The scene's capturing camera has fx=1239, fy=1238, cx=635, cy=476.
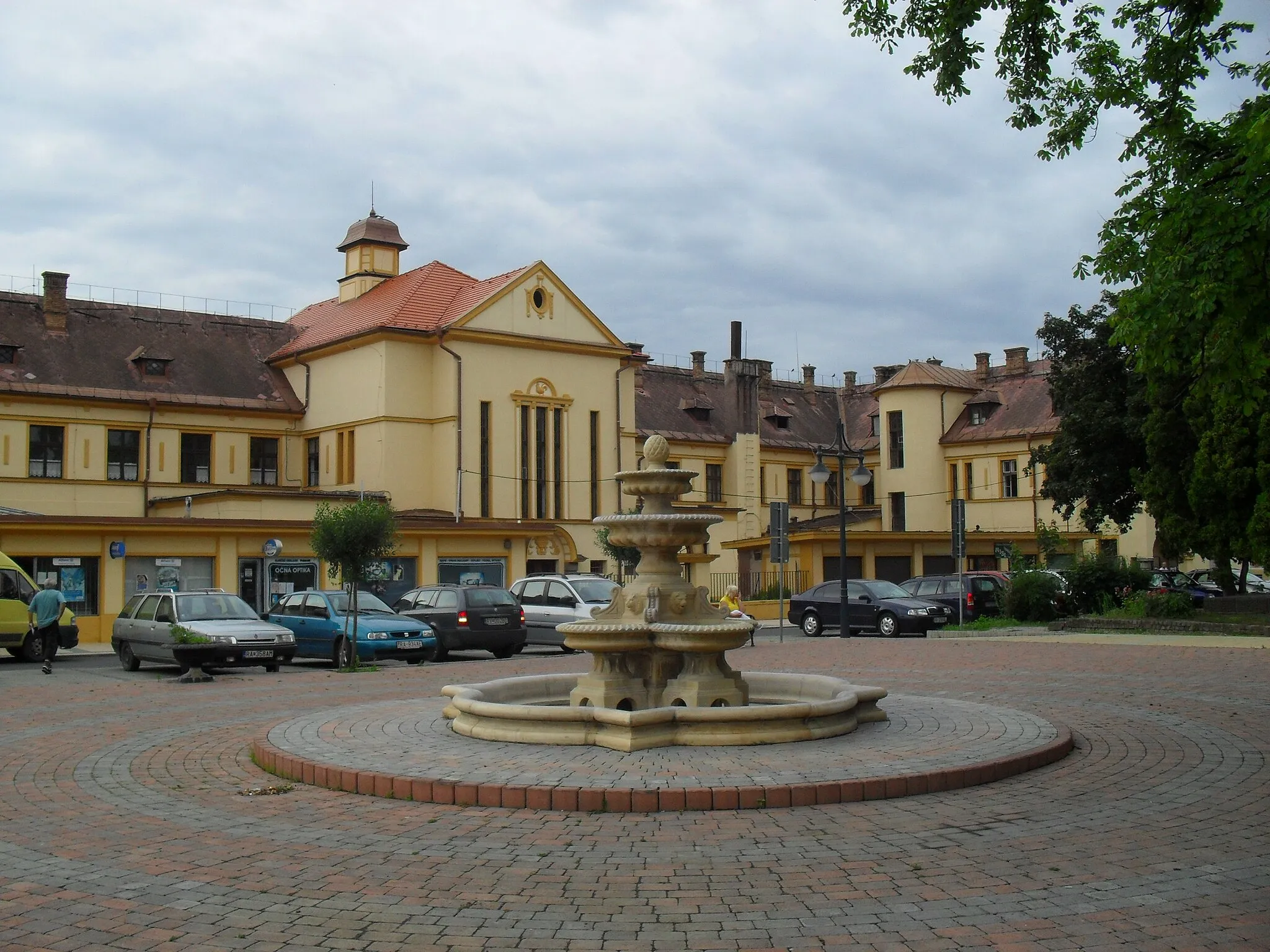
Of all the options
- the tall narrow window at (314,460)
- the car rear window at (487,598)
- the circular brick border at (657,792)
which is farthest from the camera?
the tall narrow window at (314,460)

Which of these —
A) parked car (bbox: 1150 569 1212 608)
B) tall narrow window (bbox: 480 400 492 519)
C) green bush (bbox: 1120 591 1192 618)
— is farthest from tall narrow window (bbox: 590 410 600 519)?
green bush (bbox: 1120 591 1192 618)

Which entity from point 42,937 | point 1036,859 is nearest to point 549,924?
point 42,937

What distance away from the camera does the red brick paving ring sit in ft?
29.3

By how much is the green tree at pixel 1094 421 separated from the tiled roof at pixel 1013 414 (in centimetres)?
1458

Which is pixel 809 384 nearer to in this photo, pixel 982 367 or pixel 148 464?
pixel 982 367

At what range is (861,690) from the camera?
12.3 meters

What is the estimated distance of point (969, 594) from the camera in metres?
34.8

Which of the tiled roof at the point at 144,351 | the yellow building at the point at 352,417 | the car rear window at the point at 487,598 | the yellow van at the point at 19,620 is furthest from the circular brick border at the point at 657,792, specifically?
the tiled roof at the point at 144,351

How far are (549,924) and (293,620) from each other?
850 inches

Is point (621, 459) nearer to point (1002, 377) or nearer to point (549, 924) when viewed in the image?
point (1002, 377)

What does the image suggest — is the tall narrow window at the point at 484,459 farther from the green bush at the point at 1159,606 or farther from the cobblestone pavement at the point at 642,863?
the cobblestone pavement at the point at 642,863

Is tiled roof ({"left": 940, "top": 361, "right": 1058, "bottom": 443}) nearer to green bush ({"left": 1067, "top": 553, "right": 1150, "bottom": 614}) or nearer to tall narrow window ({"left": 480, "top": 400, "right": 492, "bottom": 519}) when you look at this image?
green bush ({"left": 1067, "top": 553, "right": 1150, "bottom": 614})

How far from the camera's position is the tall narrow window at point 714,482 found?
6000 cm

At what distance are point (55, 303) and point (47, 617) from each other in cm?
2694
